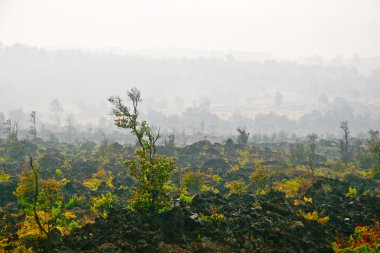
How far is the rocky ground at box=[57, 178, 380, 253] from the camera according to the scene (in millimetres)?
16266

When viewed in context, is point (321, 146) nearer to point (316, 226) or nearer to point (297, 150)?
point (297, 150)

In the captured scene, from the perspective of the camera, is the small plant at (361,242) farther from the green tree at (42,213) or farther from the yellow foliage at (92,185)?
the yellow foliage at (92,185)

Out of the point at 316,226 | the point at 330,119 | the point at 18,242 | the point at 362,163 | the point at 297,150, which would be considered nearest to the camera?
the point at 18,242

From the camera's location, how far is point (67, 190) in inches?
1214

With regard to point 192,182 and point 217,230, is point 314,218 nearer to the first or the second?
point 217,230

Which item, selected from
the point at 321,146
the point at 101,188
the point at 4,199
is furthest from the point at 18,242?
the point at 321,146

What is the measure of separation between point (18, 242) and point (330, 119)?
197m

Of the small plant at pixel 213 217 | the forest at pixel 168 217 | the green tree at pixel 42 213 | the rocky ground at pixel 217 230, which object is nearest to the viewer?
the green tree at pixel 42 213

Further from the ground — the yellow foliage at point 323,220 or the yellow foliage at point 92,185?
the yellow foliage at point 323,220

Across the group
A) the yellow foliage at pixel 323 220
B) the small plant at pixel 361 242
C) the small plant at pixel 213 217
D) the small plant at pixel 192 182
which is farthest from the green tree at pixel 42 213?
the yellow foliage at pixel 323 220

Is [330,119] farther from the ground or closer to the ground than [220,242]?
farther from the ground

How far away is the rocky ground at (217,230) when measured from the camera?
53.4 feet

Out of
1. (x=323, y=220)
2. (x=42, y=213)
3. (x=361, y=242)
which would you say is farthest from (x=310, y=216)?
(x=42, y=213)

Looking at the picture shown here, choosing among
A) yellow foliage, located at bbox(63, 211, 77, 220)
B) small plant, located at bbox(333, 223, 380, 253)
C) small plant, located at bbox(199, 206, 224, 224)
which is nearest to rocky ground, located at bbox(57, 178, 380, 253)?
small plant, located at bbox(199, 206, 224, 224)
